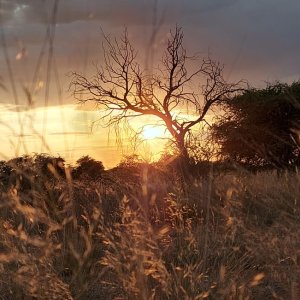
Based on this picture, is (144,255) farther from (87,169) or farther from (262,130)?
(87,169)

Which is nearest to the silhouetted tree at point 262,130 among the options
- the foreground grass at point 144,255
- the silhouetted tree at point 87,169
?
the silhouetted tree at point 87,169

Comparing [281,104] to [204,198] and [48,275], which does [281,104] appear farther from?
[48,275]

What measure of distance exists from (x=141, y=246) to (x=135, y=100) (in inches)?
630

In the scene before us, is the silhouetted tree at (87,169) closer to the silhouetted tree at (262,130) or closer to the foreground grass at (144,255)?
the silhouetted tree at (262,130)

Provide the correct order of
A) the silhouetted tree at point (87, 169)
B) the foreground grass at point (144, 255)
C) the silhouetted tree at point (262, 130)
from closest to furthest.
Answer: the foreground grass at point (144, 255) → the silhouetted tree at point (262, 130) → the silhouetted tree at point (87, 169)

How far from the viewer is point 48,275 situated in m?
2.93

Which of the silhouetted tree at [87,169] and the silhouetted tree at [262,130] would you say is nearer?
the silhouetted tree at [262,130]

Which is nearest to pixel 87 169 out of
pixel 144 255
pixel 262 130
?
pixel 262 130

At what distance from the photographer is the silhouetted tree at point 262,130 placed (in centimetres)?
1673

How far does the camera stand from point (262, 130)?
16844mm

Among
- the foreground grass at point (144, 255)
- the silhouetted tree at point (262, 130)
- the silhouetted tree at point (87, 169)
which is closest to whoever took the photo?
the foreground grass at point (144, 255)

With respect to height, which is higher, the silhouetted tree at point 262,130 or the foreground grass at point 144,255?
the silhouetted tree at point 262,130

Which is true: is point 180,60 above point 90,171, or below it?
above

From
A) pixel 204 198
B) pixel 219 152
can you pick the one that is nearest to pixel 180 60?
pixel 219 152
